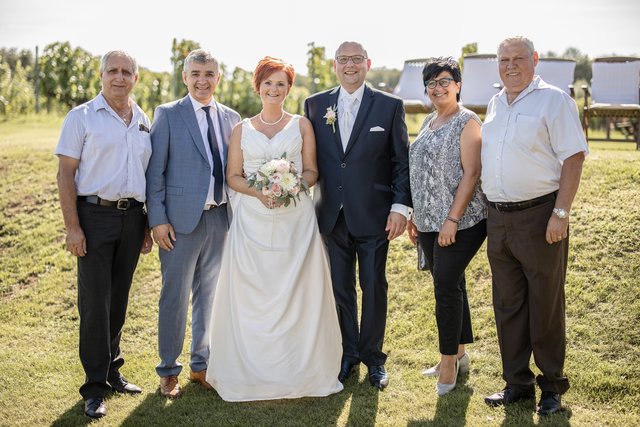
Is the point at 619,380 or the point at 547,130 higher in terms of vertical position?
the point at 547,130

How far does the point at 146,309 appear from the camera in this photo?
7.20m

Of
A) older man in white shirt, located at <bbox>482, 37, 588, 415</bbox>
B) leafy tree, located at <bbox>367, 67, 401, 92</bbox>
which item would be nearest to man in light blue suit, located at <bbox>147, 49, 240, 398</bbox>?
older man in white shirt, located at <bbox>482, 37, 588, 415</bbox>

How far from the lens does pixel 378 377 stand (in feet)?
17.1

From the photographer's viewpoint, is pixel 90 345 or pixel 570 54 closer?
pixel 90 345

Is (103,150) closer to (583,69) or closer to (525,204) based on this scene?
(525,204)

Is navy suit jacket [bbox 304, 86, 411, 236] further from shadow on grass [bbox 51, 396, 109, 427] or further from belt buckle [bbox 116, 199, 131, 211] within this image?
shadow on grass [bbox 51, 396, 109, 427]

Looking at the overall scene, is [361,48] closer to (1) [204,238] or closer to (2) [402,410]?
(1) [204,238]

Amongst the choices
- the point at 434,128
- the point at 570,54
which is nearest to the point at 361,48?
the point at 434,128

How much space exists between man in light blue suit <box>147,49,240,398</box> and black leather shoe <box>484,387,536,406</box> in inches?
89.8

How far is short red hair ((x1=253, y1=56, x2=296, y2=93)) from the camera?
494 centimetres

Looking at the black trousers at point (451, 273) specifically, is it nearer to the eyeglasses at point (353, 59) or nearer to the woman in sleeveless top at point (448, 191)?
the woman in sleeveless top at point (448, 191)

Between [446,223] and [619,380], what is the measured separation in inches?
77.3

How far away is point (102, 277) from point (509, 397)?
3148 mm

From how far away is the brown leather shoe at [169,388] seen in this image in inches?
199
